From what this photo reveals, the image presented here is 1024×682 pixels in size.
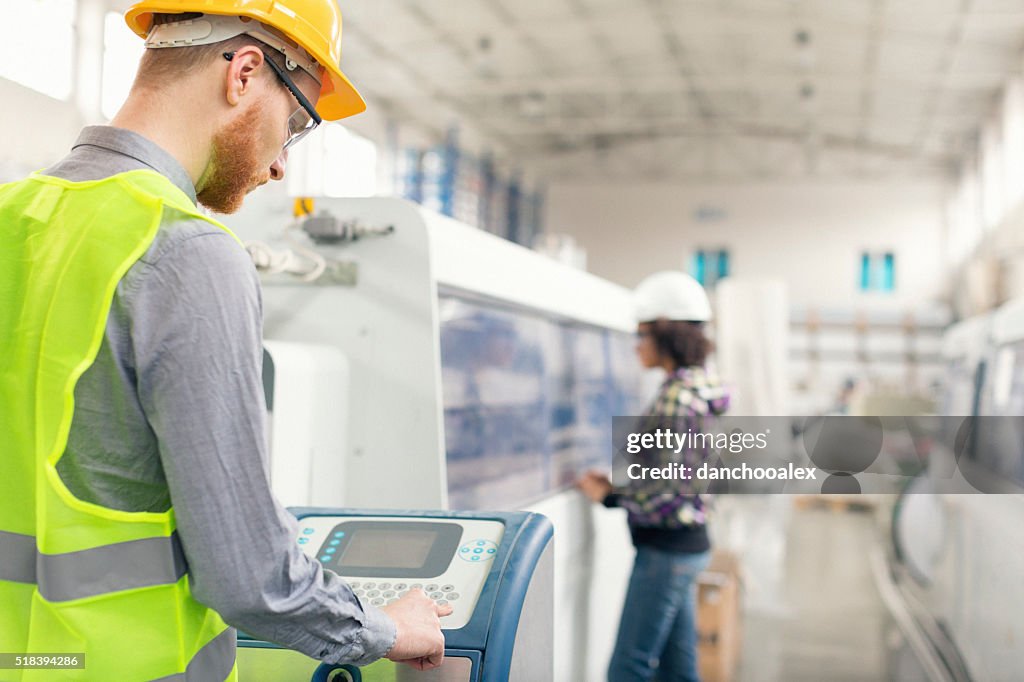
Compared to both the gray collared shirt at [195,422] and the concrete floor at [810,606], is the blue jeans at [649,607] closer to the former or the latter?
the concrete floor at [810,606]

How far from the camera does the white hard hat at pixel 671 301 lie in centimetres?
342

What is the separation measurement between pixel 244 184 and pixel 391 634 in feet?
1.95

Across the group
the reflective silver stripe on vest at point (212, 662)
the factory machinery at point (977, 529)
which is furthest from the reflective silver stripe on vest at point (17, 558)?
the factory machinery at point (977, 529)

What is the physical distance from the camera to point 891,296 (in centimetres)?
1524

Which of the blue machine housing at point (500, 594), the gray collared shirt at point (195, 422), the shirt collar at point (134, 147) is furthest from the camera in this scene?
the blue machine housing at point (500, 594)

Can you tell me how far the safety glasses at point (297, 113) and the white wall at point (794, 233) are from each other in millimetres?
14074

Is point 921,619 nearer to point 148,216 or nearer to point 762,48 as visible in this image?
point 148,216

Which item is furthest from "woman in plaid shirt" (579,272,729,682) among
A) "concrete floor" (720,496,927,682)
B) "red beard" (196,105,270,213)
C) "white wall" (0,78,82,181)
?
"white wall" (0,78,82,181)

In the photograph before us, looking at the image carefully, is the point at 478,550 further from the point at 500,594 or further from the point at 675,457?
the point at 675,457

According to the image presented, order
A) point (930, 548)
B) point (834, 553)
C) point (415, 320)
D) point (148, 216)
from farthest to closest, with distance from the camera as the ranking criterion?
1. point (834, 553)
2. point (930, 548)
3. point (415, 320)
4. point (148, 216)

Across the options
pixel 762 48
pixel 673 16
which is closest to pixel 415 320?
pixel 673 16

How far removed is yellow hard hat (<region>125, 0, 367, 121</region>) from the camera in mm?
1096

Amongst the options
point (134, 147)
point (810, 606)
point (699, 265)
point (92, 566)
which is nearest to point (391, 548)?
point (92, 566)

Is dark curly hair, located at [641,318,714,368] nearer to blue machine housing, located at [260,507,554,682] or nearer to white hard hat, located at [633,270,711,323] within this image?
white hard hat, located at [633,270,711,323]
